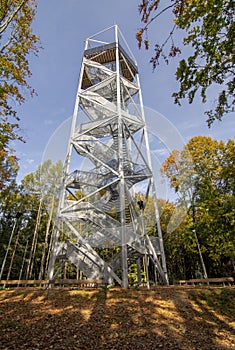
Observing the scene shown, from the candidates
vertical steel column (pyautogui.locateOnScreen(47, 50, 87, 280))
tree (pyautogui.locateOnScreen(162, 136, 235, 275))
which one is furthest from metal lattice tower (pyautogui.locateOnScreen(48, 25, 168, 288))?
tree (pyautogui.locateOnScreen(162, 136, 235, 275))

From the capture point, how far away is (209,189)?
49.2ft

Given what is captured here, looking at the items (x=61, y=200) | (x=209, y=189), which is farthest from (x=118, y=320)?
(x=209, y=189)

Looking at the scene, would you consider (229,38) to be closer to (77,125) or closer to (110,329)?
(110,329)

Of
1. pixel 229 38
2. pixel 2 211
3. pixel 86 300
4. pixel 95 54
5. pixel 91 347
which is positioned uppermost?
pixel 95 54

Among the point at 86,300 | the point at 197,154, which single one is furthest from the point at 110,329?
the point at 197,154

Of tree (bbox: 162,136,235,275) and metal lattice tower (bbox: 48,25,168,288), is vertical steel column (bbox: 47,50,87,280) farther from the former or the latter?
tree (bbox: 162,136,235,275)

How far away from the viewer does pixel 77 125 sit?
1309cm

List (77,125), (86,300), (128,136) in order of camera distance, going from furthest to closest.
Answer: (128,136) → (77,125) → (86,300)

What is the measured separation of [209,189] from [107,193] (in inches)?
305

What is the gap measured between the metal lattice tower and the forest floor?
2.35 m

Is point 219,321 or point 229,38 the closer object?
point 229,38

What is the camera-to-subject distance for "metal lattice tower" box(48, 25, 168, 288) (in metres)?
10.1

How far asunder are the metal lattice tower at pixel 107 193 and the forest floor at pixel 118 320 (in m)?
2.35

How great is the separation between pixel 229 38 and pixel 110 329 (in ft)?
20.3
